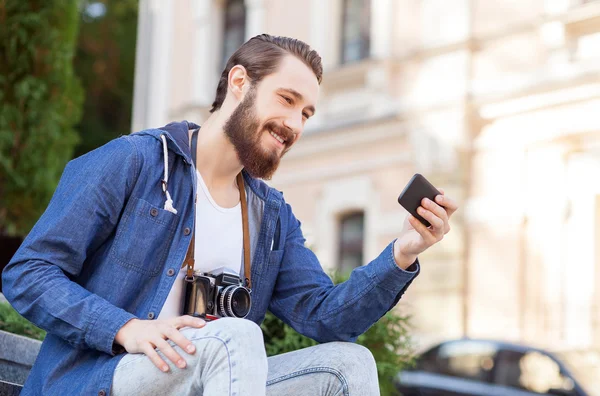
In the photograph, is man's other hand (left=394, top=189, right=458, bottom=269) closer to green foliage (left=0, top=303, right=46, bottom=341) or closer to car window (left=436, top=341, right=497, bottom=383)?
green foliage (left=0, top=303, right=46, bottom=341)

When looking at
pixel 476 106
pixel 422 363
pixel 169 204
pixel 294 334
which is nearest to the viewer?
pixel 169 204

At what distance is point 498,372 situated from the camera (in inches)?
353

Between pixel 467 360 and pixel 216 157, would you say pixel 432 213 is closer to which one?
pixel 216 157

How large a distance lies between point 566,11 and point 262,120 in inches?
335

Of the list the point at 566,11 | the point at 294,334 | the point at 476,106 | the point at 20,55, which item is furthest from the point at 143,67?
the point at 294,334

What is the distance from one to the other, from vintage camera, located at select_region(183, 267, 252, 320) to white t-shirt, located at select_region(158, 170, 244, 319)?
5 cm

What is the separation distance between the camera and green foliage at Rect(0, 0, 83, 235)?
727 centimetres

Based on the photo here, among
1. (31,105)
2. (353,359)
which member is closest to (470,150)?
(31,105)

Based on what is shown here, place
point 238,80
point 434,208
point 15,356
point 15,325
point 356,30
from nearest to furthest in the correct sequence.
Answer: point 434,208 < point 238,80 < point 15,356 < point 15,325 < point 356,30

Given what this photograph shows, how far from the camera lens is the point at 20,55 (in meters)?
7.50

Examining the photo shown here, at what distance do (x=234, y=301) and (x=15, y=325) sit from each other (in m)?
1.52

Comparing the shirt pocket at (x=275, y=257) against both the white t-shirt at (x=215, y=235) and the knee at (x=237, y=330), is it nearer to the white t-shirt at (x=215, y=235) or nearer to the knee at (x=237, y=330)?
the white t-shirt at (x=215, y=235)

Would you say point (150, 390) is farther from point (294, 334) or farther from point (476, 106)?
point (476, 106)

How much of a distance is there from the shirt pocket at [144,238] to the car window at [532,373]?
19.9ft
